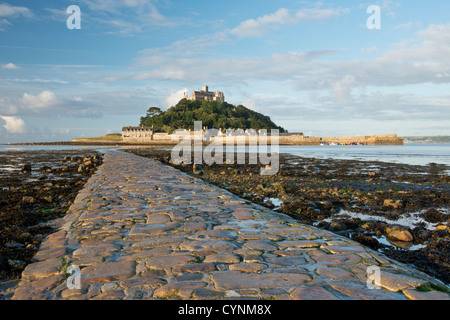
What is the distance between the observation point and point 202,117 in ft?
382

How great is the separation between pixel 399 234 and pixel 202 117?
112 metres

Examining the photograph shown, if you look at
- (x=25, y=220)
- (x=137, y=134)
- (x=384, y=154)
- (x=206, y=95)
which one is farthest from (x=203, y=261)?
(x=206, y=95)

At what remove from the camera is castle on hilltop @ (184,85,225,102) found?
13380 centimetres

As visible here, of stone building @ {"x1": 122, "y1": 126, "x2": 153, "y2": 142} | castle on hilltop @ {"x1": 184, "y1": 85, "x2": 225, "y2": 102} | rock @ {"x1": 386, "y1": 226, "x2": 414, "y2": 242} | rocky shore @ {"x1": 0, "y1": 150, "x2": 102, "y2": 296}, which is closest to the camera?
rocky shore @ {"x1": 0, "y1": 150, "x2": 102, "y2": 296}

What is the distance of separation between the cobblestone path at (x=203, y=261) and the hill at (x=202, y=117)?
10746 centimetres

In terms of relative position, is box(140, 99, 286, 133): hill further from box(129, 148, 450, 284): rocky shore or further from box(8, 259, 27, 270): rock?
box(8, 259, 27, 270): rock

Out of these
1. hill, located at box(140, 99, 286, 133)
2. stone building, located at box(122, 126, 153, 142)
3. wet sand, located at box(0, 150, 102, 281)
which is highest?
hill, located at box(140, 99, 286, 133)

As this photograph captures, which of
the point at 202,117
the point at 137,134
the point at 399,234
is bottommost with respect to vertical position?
the point at 399,234

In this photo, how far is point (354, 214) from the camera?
7.71 metres

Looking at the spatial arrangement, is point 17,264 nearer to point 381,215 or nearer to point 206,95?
point 381,215

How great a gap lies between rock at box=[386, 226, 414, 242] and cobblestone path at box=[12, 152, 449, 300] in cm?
163

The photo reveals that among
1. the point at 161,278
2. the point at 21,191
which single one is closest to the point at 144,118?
the point at 21,191

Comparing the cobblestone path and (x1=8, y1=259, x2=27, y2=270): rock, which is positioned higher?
the cobblestone path

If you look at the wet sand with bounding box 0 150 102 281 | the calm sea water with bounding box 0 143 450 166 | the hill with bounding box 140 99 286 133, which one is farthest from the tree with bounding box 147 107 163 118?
the wet sand with bounding box 0 150 102 281
